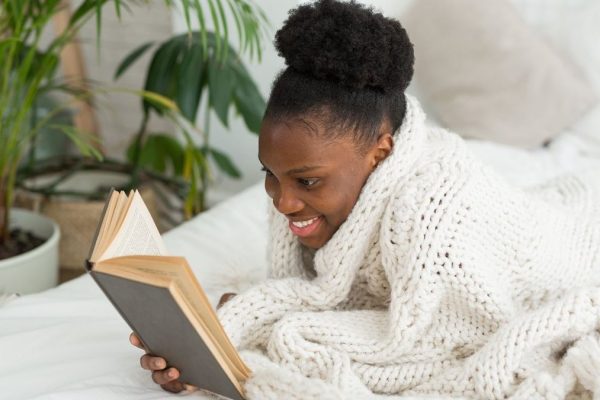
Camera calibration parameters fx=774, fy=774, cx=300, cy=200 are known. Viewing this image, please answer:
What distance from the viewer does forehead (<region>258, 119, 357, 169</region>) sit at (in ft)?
3.37

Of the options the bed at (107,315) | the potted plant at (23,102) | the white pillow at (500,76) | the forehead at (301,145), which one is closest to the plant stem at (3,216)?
the potted plant at (23,102)

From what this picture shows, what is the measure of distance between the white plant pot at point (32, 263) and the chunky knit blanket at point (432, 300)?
67 cm

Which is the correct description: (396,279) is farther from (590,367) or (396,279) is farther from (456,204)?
(590,367)

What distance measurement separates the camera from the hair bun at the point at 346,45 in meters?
1.00

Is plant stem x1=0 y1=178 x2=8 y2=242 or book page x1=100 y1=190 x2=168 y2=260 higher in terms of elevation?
book page x1=100 y1=190 x2=168 y2=260

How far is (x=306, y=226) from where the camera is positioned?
113 cm

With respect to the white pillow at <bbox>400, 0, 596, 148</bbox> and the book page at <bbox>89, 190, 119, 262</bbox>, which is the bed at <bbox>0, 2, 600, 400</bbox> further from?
the book page at <bbox>89, 190, 119, 262</bbox>

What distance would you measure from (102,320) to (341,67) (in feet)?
1.96

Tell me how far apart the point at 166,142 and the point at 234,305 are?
49.8 inches

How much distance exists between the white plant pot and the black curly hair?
0.81m

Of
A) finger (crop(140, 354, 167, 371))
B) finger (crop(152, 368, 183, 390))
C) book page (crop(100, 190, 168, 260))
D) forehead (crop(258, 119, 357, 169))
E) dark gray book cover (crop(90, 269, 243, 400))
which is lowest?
finger (crop(152, 368, 183, 390))

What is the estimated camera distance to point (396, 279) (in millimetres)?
1074

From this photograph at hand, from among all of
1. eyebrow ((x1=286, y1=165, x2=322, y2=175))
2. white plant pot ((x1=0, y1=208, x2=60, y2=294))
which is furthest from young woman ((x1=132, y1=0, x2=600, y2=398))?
white plant pot ((x1=0, y1=208, x2=60, y2=294))

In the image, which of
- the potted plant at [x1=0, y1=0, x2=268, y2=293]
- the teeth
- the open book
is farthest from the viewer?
the potted plant at [x1=0, y1=0, x2=268, y2=293]
